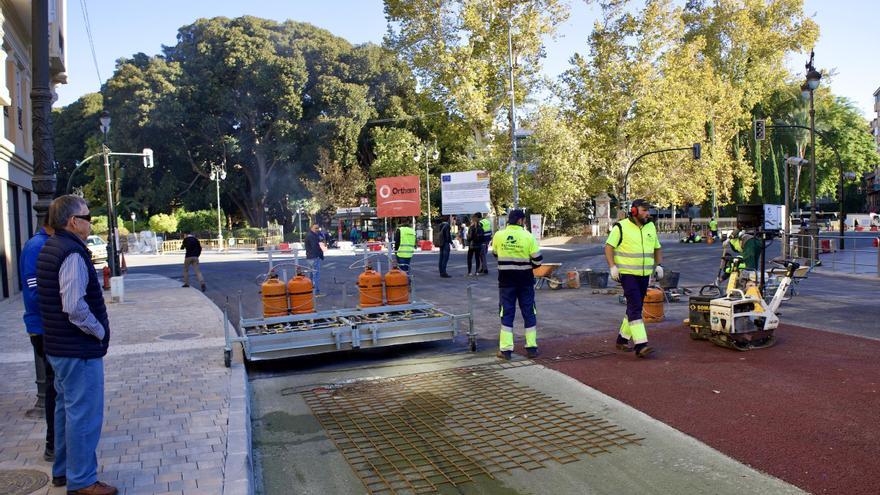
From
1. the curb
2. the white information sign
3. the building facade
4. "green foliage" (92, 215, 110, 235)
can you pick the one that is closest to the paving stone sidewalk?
the curb

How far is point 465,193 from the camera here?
1177 inches

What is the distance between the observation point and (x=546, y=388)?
6.95 metres

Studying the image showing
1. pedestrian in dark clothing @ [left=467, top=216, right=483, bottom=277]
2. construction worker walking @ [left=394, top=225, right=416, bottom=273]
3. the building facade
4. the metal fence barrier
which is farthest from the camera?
the metal fence barrier

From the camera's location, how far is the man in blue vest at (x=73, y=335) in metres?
4.16

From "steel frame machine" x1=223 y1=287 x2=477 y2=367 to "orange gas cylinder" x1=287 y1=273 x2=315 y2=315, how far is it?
1.07ft

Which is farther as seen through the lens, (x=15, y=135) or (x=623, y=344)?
(x=15, y=135)

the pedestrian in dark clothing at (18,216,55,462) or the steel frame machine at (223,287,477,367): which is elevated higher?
the pedestrian in dark clothing at (18,216,55,462)

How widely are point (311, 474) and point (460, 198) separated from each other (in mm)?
25463

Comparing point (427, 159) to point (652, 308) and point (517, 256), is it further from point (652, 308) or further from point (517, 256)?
point (517, 256)

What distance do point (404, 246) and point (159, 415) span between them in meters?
11.0

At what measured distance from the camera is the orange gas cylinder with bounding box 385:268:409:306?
10.3 metres

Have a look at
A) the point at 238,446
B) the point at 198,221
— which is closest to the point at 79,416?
the point at 238,446

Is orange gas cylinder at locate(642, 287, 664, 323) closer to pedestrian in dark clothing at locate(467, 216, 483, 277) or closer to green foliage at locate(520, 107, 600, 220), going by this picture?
pedestrian in dark clothing at locate(467, 216, 483, 277)

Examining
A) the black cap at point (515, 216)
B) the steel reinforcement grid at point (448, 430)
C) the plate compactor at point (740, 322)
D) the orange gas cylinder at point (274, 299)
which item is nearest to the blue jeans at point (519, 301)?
the black cap at point (515, 216)
